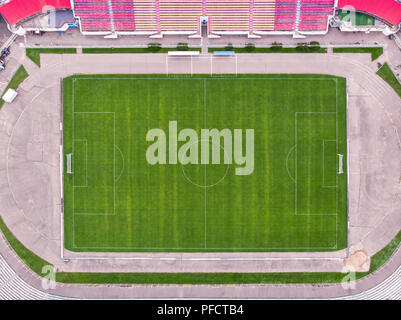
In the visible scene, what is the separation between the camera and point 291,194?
19203 millimetres

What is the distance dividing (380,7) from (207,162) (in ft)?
43.5

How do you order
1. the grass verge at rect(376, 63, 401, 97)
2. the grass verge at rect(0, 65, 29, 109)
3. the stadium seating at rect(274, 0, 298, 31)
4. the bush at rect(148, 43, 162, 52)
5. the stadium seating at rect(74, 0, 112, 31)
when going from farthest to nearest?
the grass verge at rect(0, 65, 29, 109) → the grass verge at rect(376, 63, 401, 97) → the bush at rect(148, 43, 162, 52) → the stadium seating at rect(74, 0, 112, 31) → the stadium seating at rect(274, 0, 298, 31)

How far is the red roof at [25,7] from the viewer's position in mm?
18719

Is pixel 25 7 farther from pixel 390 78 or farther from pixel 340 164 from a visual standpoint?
pixel 390 78

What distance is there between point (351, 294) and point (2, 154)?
72.3 ft

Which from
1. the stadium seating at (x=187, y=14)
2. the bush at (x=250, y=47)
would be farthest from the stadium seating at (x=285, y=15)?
the bush at (x=250, y=47)

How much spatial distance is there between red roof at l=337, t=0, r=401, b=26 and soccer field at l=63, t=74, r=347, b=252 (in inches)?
170

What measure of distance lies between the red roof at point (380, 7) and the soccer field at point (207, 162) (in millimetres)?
4320

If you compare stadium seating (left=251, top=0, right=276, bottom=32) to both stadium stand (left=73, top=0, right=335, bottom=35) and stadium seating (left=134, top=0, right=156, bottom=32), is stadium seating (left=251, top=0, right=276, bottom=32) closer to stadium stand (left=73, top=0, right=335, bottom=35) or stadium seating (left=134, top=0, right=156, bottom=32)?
stadium stand (left=73, top=0, right=335, bottom=35)

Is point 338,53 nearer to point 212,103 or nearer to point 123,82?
point 212,103

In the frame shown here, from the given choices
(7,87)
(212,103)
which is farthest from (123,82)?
(7,87)

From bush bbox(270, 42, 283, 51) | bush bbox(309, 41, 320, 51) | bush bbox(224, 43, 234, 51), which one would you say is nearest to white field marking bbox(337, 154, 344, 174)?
bush bbox(309, 41, 320, 51)

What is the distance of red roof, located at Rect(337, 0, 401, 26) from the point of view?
61.2 ft

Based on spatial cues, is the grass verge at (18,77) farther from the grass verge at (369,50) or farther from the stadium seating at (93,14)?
the grass verge at (369,50)
